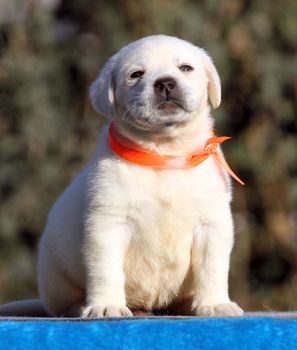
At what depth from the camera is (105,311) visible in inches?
167

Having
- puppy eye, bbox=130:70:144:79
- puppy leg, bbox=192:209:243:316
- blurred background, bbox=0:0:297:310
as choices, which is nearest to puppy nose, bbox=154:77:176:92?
puppy eye, bbox=130:70:144:79

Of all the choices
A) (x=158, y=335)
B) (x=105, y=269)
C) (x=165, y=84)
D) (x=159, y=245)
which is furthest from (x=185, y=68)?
(x=158, y=335)

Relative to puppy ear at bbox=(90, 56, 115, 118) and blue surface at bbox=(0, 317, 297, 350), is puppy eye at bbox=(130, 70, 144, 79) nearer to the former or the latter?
puppy ear at bbox=(90, 56, 115, 118)

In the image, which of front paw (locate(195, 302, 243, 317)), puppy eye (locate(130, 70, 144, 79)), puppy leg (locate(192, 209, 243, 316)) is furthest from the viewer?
puppy eye (locate(130, 70, 144, 79))

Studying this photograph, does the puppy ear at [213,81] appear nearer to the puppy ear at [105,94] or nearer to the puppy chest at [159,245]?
the puppy ear at [105,94]

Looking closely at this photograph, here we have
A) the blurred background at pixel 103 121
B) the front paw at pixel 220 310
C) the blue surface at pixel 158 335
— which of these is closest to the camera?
the blue surface at pixel 158 335

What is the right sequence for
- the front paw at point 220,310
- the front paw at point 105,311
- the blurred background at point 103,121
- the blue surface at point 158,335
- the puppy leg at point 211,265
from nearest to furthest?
the blue surface at point 158,335, the front paw at point 105,311, the front paw at point 220,310, the puppy leg at point 211,265, the blurred background at point 103,121

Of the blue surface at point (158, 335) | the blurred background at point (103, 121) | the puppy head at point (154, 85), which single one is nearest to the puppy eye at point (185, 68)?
the puppy head at point (154, 85)

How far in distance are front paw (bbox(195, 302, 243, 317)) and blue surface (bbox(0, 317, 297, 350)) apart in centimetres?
71

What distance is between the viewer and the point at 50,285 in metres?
4.94

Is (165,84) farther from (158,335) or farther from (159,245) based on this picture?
(158,335)

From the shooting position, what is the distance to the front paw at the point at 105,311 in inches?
166

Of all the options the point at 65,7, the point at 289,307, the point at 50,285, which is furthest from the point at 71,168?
the point at 50,285

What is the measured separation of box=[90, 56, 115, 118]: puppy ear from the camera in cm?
467
